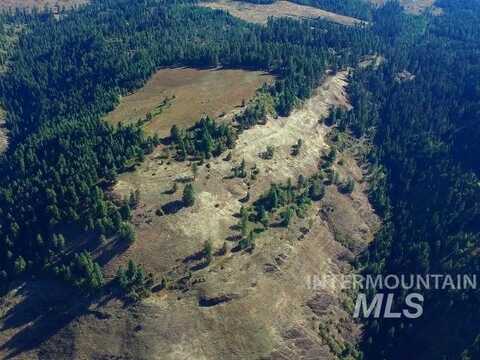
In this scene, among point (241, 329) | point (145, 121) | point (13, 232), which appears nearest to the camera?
point (241, 329)

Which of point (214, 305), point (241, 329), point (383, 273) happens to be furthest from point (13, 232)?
point (383, 273)

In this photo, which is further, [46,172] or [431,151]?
[431,151]

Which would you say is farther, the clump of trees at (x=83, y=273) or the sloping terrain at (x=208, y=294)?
the clump of trees at (x=83, y=273)

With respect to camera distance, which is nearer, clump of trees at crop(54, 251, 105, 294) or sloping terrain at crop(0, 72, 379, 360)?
sloping terrain at crop(0, 72, 379, 360)

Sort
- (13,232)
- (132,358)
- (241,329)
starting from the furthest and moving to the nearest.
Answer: (13,232)
(241,329)
(132,358)

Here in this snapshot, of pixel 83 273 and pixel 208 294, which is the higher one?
pixel 83 273

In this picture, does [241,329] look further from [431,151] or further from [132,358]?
[431,151]

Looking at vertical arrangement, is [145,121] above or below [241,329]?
above

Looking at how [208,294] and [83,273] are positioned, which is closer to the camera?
[83,273]
